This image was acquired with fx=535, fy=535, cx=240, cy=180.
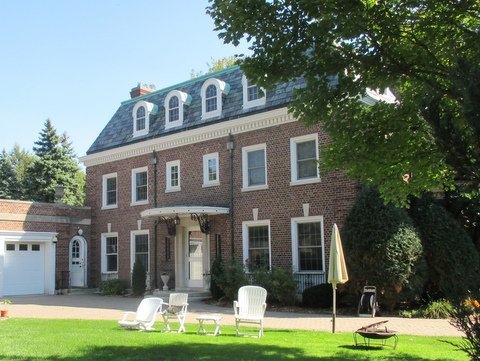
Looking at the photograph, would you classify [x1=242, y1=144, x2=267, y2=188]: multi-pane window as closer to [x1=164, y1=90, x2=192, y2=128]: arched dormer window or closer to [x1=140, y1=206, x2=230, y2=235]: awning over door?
[x1=140, y1=206, x2=230, y2=235]: awning over door

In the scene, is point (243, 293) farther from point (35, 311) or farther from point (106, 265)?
point (106, 265)

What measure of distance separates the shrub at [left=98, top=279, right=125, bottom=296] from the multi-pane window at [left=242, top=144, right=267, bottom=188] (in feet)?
25.5

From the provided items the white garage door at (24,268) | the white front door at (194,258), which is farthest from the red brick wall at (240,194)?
the white garage door at (24,268)

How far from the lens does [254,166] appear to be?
20578 mm

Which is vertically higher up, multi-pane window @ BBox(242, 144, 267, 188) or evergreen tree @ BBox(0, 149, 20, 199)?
evergreen tree @ BBox(0, 149, 20, 199)

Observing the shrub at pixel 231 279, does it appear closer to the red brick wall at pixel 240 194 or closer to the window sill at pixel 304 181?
the red brick wall at pixel 240 194

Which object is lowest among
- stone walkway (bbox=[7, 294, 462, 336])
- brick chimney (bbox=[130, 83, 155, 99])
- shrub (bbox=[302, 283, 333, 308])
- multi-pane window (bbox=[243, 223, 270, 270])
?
stone walkway (bbox=[7, 294, 462, 336])

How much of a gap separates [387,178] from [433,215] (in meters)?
7.77

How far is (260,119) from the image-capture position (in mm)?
20094

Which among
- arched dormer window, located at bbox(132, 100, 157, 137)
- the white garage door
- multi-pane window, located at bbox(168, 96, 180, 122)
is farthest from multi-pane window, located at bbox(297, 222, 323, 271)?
the white garage door

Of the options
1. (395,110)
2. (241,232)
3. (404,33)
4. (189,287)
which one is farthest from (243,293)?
(189,287)

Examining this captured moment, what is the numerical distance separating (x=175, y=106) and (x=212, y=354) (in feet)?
56.2

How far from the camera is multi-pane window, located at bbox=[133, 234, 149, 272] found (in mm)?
24359

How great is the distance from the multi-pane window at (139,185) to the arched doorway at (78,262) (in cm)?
399
